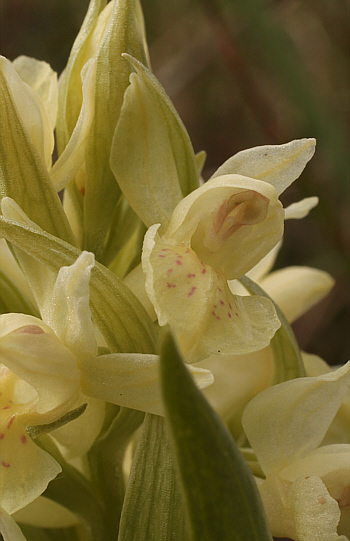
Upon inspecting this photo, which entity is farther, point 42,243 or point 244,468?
point 42,243

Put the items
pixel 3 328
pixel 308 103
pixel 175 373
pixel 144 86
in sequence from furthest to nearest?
pixel 308 103, pixel 144 86, pixel 3 328, pixel 175 373

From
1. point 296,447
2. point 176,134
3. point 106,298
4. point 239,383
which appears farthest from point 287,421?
point 176,134

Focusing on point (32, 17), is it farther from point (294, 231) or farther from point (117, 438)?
point (117, 438)

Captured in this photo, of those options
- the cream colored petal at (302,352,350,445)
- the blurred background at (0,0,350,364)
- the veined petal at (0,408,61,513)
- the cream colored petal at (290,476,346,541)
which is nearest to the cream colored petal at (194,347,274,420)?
the cream colored petal at (302,352,350,445)

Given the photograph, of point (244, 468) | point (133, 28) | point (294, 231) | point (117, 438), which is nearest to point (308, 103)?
point (294, 231)

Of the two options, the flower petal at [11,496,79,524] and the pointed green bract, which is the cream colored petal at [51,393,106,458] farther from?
the pointed green bract

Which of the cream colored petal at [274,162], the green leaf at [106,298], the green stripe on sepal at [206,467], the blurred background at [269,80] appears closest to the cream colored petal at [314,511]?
the green stripe on sepal at [206,467]
